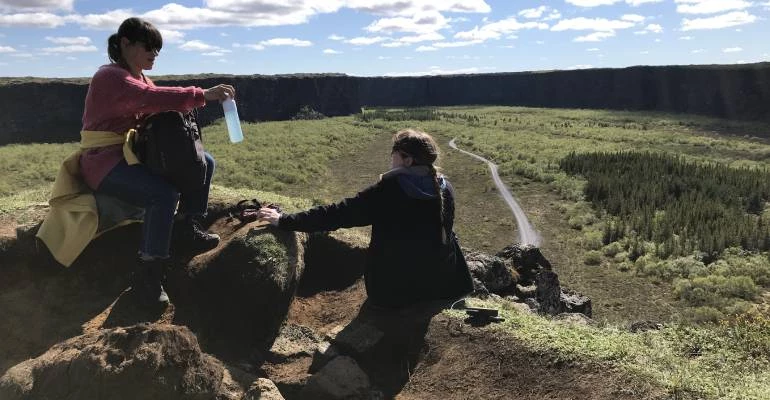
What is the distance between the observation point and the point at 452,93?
146 meters

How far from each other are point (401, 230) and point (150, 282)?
2.20 metres

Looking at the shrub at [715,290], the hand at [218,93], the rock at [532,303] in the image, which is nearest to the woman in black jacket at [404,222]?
the hand at [218,93]

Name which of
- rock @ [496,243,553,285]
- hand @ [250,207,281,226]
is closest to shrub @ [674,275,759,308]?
rock @ [496,243,553,285]

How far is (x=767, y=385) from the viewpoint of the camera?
4.09 m

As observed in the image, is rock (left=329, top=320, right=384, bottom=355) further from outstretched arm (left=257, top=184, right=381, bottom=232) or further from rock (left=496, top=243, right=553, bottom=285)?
rock (left=496, top=243, right=553, bottom=285)

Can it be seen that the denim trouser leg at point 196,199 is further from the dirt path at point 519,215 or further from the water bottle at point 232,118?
the dirt path at point 519,215

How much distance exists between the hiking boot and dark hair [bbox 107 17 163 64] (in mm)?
1686

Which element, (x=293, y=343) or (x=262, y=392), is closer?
(x=262, y=392)

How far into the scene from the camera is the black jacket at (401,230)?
5117 mm

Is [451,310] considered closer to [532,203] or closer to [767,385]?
[767,385]

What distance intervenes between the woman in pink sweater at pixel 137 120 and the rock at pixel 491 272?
16.6 feet

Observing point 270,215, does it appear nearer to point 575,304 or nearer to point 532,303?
point 532,303

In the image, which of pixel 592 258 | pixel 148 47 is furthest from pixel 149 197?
pixel 592 258

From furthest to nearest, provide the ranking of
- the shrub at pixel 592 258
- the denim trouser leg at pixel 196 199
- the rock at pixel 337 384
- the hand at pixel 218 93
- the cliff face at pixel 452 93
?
the cliff face at pixel 452 93 → the shrub at pixel 592 258 → the denim trouser leg at pixel 196 199 → the hand at pixel 218 93 → the rock at pixel 337 384
